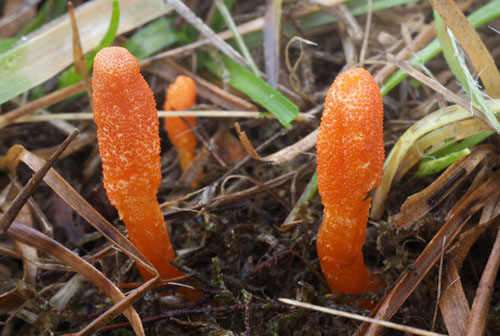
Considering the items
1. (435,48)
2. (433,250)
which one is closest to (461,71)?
(435,48)

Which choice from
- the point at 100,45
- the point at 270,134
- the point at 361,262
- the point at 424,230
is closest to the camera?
the point at 361,262

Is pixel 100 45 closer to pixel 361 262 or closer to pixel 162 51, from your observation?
pixel 162 51

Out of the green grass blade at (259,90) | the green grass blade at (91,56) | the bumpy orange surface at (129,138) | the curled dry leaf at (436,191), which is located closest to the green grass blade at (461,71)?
the curled dry leaf at (436,191)

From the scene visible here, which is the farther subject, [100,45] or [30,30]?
[30,30]

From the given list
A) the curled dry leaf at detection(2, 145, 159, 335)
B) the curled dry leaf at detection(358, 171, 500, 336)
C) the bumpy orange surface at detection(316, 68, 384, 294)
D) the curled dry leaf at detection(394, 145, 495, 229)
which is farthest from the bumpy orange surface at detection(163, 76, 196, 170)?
the curled dry leaf at detection(358, 171, 500, 336)

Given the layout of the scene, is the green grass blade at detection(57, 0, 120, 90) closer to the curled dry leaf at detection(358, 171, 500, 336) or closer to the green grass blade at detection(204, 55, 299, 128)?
the green grass blade at detection(204, 55, 299, 128)

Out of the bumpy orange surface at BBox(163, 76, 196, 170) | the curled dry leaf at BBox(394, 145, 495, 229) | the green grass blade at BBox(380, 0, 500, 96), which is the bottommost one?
the curled dry leaf at BBox(394, 145, 495, 229)

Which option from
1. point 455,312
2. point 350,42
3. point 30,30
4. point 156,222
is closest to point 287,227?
point 156,222
